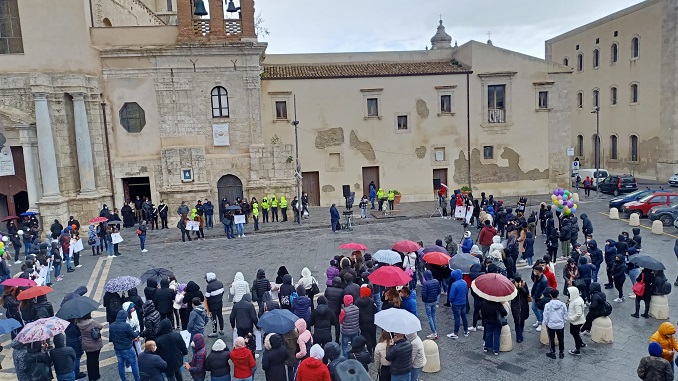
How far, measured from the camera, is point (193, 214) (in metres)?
23.1

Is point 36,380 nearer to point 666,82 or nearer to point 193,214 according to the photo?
point 193,214

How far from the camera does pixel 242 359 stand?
829 centimetres

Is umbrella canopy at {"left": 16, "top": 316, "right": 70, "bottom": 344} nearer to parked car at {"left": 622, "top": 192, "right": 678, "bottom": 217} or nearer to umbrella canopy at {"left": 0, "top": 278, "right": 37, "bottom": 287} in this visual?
umbrella canopy at {"left": 0, "top": 278, "right": 37, "bottom": 287}

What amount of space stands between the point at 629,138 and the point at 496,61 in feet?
57.7

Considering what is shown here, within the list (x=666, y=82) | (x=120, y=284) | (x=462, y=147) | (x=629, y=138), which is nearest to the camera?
(x=120, y=284)

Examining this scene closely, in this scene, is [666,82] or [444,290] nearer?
[444,290]

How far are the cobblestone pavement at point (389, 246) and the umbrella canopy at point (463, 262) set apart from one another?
1.36 meters

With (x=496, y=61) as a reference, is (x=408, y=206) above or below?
below

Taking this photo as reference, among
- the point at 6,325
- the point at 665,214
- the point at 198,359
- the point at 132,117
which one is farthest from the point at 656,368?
the point at 132,117

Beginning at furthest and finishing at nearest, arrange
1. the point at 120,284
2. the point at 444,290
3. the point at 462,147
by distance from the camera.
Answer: the point at 462,147
the point at 444,290
the point at 120,284

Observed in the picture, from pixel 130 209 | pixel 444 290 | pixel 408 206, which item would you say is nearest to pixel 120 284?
pixel 444 290

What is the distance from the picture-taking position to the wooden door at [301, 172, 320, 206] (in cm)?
3159

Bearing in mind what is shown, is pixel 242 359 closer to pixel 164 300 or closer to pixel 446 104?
pixel 164 300

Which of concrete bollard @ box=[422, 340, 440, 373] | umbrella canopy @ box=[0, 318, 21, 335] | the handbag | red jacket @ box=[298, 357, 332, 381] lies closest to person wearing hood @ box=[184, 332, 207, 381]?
red jacket @ box=[298, 357, 332, 381]
